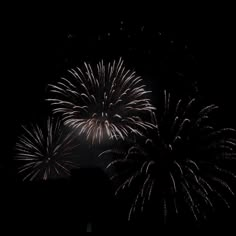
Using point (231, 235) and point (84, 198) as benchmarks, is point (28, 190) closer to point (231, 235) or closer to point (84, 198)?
point (84, 198)

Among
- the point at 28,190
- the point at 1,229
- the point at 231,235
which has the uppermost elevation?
the point at 28,190

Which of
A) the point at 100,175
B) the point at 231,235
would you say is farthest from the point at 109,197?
the point at 231,235

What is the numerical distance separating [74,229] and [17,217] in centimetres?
300

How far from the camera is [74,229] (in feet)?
81.7

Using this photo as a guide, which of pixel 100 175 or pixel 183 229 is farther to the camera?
pixel 183 229

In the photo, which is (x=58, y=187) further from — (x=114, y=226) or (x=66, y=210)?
(x=114, y=226)

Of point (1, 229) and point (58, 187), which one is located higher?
point (58, 187)

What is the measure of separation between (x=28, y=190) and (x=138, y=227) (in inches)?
463

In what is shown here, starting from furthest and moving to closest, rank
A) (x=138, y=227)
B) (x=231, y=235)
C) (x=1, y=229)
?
(x=231, y=235), (x=138, y=227), (x=1, y=229)

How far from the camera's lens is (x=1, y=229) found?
2403cm

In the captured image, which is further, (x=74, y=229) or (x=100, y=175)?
(x=100, y=175)

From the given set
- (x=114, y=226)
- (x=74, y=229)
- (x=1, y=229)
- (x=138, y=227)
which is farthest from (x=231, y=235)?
(x=1, y=229)

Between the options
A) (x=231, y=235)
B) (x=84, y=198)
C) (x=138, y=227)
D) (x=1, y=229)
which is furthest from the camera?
(x=231, y=235)

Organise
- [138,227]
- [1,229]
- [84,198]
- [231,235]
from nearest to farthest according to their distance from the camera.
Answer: [1,229], [84,198], [138,227], [231,235]
